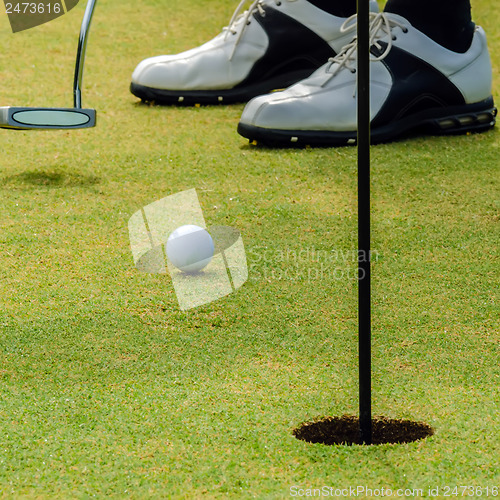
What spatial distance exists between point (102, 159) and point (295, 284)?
125 centimetres

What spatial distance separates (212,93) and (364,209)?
2.54 meters

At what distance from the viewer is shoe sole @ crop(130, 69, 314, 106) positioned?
12.4ft

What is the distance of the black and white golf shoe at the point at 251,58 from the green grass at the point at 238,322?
22cm

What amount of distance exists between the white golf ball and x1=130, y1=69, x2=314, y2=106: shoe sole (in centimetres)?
166

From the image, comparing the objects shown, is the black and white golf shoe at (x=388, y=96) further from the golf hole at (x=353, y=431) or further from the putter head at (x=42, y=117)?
the golf hole at (x=353, y=431)

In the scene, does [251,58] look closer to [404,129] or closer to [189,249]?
[404,129]

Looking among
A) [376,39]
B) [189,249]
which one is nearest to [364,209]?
[189,249]

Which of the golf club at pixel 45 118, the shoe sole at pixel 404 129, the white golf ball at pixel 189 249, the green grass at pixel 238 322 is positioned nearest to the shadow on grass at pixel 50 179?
the green grass at pixel 238 322

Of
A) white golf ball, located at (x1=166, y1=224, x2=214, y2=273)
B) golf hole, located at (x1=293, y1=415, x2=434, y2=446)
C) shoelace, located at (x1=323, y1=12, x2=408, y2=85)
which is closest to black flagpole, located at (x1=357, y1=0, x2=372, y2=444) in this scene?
golf hole, located at (x1=293, y1=415, x2=434, y2=446)

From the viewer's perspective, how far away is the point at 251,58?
3766 millimetres

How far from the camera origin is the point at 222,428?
1.55 meters

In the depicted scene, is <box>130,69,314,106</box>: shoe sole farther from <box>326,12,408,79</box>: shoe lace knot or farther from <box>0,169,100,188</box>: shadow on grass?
<box>0,169,100,188</box>: shadow on grass

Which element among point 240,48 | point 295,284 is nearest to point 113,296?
point 295,284

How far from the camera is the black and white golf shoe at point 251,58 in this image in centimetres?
371
